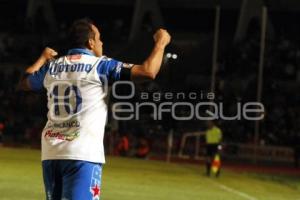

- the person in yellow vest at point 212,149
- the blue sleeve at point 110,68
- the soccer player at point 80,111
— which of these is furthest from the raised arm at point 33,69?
the person in yellow vest at point 212,149

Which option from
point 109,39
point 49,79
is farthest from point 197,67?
point 49,79

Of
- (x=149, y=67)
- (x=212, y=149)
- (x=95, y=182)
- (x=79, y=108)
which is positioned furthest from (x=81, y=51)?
(x=212, y=149)

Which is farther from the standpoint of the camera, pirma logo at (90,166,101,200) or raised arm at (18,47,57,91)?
raised arm at (18,47,57,91)

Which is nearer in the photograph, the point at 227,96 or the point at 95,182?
the point at 95,182

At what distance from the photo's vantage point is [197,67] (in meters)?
36.6

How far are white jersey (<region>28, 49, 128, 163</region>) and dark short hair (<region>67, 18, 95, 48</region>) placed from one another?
0.18ft

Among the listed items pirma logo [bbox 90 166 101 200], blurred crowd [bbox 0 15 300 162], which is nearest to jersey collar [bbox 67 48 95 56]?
pirma logo [bbox 90 166 101 200]

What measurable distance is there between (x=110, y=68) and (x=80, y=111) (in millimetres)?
353

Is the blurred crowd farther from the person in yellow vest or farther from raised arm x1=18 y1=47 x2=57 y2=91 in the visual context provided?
raised arm x1=18 y1=47 x2=57 y2=91

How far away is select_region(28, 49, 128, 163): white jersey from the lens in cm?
492

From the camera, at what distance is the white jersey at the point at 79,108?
492cm

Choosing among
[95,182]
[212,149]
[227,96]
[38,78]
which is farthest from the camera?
[227,96]

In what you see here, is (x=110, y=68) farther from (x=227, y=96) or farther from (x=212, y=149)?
(x=227, y=96)

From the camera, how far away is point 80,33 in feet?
16.3
